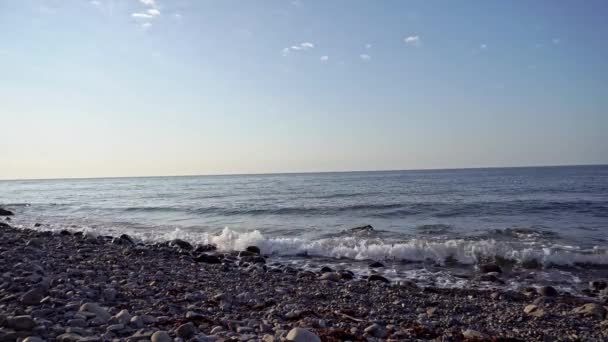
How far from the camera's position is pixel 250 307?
627cm

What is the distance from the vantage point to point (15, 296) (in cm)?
534

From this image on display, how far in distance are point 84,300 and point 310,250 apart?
28.0 feet

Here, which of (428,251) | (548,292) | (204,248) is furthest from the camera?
(204,248)

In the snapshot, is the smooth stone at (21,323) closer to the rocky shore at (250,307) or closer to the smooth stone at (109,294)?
the rocky shore at (250,307)

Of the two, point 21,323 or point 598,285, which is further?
Answer: point 598,285

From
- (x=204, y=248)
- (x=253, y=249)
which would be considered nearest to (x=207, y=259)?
(x=253, y=249)

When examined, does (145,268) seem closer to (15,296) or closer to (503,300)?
(15,296)

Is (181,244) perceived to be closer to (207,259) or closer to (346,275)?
(207,259)

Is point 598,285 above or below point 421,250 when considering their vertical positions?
below

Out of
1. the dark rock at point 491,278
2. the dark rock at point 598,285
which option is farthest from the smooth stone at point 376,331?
the dark rock at point 598,285

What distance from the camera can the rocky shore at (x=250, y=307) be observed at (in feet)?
15.0

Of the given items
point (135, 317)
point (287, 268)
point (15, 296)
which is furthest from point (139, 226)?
point (135, 317)

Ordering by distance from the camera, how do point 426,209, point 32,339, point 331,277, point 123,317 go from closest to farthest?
point 32,339 → point 123,317 → point 331,277 → point 426,209

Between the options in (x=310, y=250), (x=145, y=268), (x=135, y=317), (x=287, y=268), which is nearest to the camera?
(x=135, y=317)
